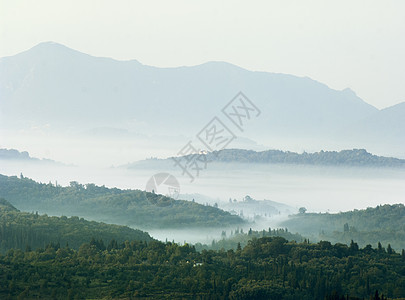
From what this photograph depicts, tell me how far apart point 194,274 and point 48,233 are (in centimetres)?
6641

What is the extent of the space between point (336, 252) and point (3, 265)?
71.9 meters

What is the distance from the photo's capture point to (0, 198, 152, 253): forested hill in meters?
172

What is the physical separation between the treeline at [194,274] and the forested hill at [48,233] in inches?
930

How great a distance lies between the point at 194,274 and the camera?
12650 centimetres

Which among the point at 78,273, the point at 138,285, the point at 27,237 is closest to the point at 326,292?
the point at 138,285

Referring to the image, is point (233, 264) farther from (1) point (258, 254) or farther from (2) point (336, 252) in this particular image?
(2) point (336, 252)

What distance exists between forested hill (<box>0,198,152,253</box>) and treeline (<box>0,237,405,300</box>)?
23622 mm

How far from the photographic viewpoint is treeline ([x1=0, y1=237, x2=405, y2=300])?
114 meters

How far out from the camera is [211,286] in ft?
386

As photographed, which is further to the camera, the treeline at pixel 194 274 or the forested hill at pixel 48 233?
the forested hill at pixel 48 233

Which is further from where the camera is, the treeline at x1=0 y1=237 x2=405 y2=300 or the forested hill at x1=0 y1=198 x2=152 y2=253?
the forested hill at x1=0 y1=198 x2=152 y2=253

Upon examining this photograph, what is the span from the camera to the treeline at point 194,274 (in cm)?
11406

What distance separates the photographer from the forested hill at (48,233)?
171750mm

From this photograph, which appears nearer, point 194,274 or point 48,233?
point 194,274
